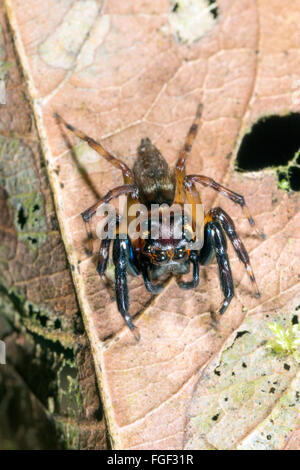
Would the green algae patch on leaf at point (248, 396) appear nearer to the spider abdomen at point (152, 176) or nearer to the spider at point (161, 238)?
the spider at point (161, 238)

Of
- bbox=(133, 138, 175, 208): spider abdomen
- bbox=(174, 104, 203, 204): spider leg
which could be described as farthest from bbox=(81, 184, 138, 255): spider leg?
bbox=(174, 104, 203, 204): spider leg

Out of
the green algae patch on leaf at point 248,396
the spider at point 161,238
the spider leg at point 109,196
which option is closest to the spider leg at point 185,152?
the spider at point 161,238

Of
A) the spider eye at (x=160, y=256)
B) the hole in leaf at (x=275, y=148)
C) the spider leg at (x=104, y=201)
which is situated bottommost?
the spider eye at (x=160, y=256)

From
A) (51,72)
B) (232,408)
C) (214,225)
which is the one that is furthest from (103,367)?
(51,72)

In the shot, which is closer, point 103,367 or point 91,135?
point 103,367

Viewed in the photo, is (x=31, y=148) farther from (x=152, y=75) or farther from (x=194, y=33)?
(x=194, y=33)

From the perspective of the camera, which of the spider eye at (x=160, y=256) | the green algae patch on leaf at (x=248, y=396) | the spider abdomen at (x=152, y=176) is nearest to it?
the green algae patch on leaf at (x=248, y=396)

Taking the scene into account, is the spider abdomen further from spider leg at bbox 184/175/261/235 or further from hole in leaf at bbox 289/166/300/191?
hole in leaf at bbox 289/166/300/191
